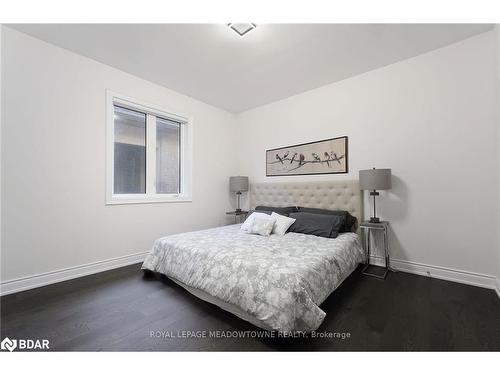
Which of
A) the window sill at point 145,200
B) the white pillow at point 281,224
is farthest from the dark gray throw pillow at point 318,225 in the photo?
the window sill at point 145,200

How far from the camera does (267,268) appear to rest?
1.55m

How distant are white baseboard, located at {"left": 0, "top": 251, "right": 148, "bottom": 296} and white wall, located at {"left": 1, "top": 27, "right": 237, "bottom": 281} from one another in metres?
0.05

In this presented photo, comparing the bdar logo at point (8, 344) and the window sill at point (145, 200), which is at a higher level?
the window sill at point (145, 200)

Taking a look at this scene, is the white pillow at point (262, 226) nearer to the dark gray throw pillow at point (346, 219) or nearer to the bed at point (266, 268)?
the bed at point (266, 268)

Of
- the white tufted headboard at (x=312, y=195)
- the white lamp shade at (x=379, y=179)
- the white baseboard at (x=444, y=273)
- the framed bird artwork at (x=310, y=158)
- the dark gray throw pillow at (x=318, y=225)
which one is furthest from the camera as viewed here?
the framed bird artwork at (x=310, y=158)

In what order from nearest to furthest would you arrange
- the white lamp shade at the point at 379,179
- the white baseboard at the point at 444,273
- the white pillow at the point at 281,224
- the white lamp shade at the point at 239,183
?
the white baseboard at the point at 444,273
the white lamp shade at the point at 379,179
the white pillow at the point at 281,224
the white lamp shade at the point at 239,183

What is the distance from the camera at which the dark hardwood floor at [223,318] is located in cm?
138

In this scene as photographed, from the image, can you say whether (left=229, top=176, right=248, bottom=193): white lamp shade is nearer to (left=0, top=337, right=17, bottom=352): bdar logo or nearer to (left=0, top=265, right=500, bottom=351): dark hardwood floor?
(left=0, top=265, right=500, bottom=351): dark hardwood floor

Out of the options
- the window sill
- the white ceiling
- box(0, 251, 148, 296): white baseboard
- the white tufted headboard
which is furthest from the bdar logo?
the white tufted headboard

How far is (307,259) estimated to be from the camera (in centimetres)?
175

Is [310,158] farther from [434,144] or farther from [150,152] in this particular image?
[150,152]

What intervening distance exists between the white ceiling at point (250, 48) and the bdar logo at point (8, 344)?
2.70 m
